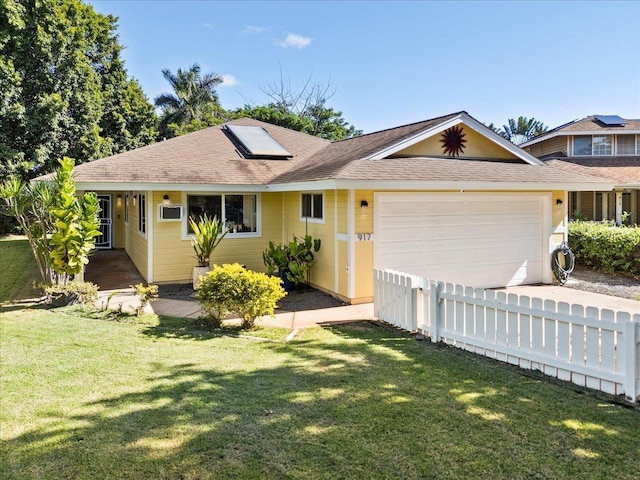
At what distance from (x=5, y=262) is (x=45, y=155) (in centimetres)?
994

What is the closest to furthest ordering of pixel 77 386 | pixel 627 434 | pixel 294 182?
pixel 627 434 → pixel 77 386 → pixel 294 182

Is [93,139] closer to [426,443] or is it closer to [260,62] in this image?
[260,62]

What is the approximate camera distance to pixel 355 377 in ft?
16.8

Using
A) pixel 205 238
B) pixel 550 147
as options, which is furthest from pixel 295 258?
pixel 550 147

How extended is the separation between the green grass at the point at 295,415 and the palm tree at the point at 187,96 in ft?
109

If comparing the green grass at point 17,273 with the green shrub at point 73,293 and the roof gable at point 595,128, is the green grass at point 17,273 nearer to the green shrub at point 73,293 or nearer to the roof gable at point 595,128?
the green shrub at point 73,293

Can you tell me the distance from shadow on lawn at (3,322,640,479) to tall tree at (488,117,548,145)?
2369 inches

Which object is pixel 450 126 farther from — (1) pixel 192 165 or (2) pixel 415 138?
(1) pixel 192 165

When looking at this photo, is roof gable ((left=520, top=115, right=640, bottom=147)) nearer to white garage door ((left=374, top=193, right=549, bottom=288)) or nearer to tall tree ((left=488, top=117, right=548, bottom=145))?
white garage door ((left=374, top=193, right=549, bottom=288))

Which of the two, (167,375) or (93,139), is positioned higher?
(93,139)

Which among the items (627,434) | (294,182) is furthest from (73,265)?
(627,434)

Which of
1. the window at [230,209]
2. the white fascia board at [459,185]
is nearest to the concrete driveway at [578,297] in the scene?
the white fascia board at [459,185]

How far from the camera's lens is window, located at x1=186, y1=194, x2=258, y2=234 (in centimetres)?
1197

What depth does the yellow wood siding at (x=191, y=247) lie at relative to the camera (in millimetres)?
11664
